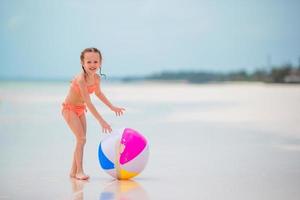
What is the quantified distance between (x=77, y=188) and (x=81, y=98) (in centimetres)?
94

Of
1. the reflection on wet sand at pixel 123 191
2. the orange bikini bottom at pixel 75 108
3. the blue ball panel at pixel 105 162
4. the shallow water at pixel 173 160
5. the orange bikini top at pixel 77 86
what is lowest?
the shallow water at pixel 173 160

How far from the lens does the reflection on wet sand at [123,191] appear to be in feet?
16.1

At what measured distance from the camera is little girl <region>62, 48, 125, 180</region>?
567cm

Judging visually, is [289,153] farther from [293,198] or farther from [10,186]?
[10,186]

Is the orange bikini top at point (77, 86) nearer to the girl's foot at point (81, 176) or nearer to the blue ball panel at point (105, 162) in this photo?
the blue ball panel at point (105, 162)

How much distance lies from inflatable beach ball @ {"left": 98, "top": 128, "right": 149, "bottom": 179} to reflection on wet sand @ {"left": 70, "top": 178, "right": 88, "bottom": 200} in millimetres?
272

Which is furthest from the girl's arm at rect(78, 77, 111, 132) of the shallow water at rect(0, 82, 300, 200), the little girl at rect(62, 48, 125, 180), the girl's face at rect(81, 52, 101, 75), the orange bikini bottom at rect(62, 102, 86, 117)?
the shallow water at rect(0, 82, 300, 200)

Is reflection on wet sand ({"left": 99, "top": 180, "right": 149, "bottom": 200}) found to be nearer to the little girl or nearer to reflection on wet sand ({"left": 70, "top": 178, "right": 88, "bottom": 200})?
reflection on wet sand ({"left": 70, "top": 178, "right": 88, "bottom": 200})

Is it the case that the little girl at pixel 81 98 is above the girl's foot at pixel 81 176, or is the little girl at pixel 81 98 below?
above

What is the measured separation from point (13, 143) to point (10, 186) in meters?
2.83

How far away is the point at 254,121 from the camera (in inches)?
458

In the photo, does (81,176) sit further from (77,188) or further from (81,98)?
(81,98)

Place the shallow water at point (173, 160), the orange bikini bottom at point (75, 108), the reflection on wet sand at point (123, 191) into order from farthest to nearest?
the orange bikini bottom at point (75, 108) < the shallow water at point (173, 160) < the reflection on wet sand at point (123, 191)

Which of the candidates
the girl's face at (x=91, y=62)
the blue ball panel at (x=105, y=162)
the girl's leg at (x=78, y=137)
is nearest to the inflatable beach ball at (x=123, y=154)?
the blue ball panel at (x=105, y=162)
